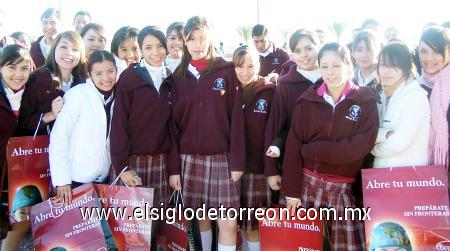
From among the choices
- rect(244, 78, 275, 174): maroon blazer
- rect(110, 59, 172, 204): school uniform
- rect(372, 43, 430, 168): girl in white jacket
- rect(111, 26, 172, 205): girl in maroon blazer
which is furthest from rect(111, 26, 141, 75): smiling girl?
rect(372, 43, 430, 168): girl in white jacket

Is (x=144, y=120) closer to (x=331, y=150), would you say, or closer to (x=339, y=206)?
(x=331, y=150)

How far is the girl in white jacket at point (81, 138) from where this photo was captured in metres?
3.03

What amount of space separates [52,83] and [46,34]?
2.15 metres

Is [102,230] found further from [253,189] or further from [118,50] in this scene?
[118,50]

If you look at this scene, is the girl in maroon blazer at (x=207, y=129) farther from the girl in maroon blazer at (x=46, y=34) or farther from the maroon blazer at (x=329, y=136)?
the girl in maroon blazer at (x=46, y=34)

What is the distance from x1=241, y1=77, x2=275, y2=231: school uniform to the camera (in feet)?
10.5

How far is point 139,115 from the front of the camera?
122 inches

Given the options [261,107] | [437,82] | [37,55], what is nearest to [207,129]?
[261,107]

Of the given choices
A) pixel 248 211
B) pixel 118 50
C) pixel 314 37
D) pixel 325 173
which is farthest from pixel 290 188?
pixel 118 50

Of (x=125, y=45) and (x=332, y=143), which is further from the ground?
(x=125, y=45)

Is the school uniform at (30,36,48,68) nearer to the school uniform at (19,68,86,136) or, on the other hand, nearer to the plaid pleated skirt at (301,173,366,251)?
the school uniform at (19,68,86,136)

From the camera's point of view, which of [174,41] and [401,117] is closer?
[401,117]

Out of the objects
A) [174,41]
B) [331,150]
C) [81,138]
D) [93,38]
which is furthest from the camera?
[93,38]

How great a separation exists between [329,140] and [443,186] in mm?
761
